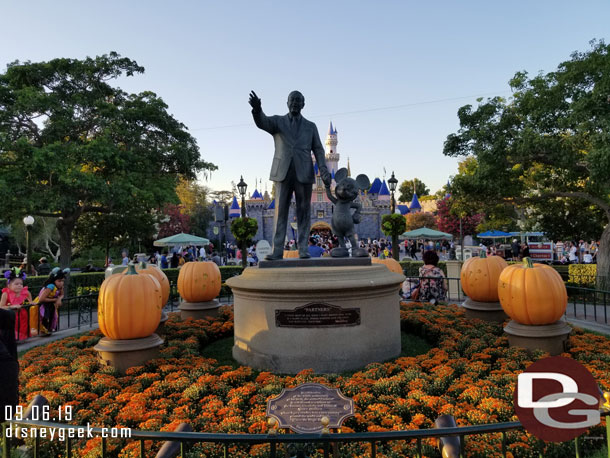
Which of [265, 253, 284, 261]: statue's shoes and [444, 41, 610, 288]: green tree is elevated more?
[444, 41, 610, 288]: green tree

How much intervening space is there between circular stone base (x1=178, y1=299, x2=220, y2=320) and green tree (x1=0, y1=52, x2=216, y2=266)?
9848 mm

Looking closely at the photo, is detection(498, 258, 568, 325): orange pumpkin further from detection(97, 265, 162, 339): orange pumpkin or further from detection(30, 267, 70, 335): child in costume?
detection(30, 267, 70, 335): child in costume

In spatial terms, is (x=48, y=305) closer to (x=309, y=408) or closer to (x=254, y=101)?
(x=254, y=101)

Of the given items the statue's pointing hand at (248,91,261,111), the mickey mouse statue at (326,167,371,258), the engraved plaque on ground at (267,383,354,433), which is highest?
the statue's pointing hand at (248,91,261,111)

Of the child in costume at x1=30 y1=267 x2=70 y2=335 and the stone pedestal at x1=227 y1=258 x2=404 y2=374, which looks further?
the child in costume at x1=30 y1=267 x2=70 y2=335

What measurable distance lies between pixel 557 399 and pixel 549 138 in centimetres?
1378

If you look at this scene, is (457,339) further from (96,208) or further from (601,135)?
(96,208)

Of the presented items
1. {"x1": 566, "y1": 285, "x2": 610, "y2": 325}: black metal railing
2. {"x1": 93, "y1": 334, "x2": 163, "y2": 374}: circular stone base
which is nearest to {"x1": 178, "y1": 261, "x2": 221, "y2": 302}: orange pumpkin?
{"x1": 93, "y1": 334, "x2": 163, "y2": 374}: circular stone base

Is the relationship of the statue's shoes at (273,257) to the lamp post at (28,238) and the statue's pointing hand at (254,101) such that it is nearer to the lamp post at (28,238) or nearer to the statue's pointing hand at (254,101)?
the statue's pointing hand at (254,101)

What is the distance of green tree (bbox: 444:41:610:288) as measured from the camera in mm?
11484

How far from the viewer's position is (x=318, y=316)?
555 centimetres

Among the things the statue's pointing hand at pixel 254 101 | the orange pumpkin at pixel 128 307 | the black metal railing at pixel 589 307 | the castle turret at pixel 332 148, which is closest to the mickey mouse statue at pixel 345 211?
the statue's pointing hand at pixel 254 101

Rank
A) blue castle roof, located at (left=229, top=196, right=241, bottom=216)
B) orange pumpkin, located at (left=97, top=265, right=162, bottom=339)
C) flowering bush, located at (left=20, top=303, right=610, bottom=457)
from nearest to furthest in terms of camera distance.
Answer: flowering bush, located at (left=20, top=303, right=610, bottom=457), orange pumpkin, located at (left=97, top=265, right=162, bottom=339), blue castle roof, located at (left=229, top=196, right=241, bottom=216)

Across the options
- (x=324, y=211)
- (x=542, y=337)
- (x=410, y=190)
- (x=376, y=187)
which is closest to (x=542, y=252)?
(x=542, y=337)
